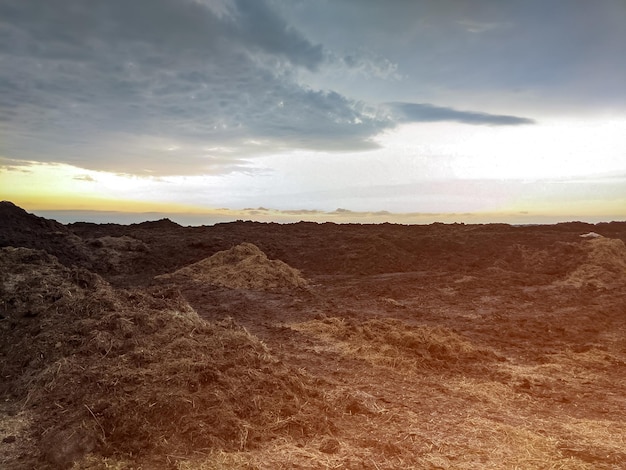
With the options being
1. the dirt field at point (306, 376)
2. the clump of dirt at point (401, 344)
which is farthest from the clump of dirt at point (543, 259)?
the clump of dirt at point (401, 344)

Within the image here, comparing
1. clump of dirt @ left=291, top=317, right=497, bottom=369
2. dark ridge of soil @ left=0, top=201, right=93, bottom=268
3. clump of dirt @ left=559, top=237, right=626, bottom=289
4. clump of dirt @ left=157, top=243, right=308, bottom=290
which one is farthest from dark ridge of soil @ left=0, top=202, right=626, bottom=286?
clump of dirt @ left=291, top=317, right=497, bottom=369

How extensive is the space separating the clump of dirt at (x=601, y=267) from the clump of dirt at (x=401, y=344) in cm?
1086

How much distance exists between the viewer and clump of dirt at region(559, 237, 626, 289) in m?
20.2

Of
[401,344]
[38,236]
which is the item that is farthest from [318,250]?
[401,344]

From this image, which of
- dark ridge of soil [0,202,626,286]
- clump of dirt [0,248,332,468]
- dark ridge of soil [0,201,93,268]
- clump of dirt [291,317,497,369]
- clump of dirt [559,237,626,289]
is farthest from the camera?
dark ridge of soil [0,202,626,286]

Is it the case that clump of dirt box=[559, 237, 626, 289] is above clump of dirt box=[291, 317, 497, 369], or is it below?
above

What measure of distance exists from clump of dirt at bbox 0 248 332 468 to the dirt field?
0.03 metres

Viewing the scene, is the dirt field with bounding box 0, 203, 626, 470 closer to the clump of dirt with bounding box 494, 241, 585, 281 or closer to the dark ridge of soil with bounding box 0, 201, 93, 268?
the clump of dirt with bounding box 494, 241, 585, 281

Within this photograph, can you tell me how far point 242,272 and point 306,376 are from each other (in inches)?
476

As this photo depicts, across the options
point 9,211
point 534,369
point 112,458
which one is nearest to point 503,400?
point 534,369

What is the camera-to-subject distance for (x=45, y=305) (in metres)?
10.1

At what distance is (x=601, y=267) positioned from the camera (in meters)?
21.6

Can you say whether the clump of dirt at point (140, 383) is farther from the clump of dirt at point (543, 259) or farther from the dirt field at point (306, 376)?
the clump of dirt at point (543, 259)

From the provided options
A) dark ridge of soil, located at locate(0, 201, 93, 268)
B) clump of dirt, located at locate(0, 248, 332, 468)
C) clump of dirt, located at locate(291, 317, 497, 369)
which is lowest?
clump of dirt, located at locate(291, 317, 497, 369)
